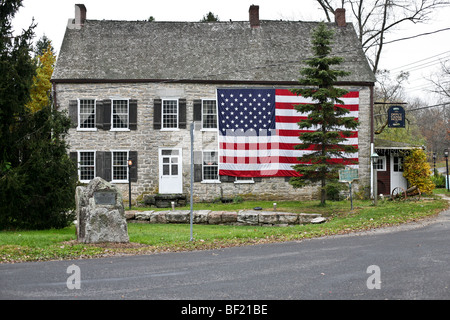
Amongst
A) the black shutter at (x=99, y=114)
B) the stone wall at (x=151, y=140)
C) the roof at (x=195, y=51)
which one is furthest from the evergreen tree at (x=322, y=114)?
the black shutter at (x=99, y=114)

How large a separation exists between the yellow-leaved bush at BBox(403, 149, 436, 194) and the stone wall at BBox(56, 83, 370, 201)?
6.27 metres

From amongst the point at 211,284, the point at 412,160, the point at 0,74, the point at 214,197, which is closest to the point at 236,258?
the point at 211,284

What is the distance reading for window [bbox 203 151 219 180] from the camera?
2402 centimetres

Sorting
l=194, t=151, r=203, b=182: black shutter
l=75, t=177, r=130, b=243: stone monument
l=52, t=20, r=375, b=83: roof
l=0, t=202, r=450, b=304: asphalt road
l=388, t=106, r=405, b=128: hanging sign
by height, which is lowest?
l=0, t=202, r=450, b=304: asphalt road

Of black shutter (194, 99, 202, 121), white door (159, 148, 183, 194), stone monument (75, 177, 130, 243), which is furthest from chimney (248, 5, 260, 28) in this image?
stone monument (75, 177, 130, 243)

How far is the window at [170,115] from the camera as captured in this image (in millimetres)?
24016

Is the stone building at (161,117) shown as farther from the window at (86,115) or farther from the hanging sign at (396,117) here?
the hanging sign at (396,117)

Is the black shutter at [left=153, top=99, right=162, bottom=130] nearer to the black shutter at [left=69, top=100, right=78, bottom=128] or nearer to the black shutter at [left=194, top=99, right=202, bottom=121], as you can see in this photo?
the black shutter at [left=194, top=99, right=202, bottom=121]

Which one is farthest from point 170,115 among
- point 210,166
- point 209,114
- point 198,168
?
point 210,166

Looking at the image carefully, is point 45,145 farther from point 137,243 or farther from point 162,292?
point 162,292

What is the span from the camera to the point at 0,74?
13727mm

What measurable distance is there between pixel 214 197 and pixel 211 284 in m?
17.2

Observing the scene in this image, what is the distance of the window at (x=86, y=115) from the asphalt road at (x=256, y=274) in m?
15.8

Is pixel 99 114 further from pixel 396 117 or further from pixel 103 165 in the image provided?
pixel 396 117
